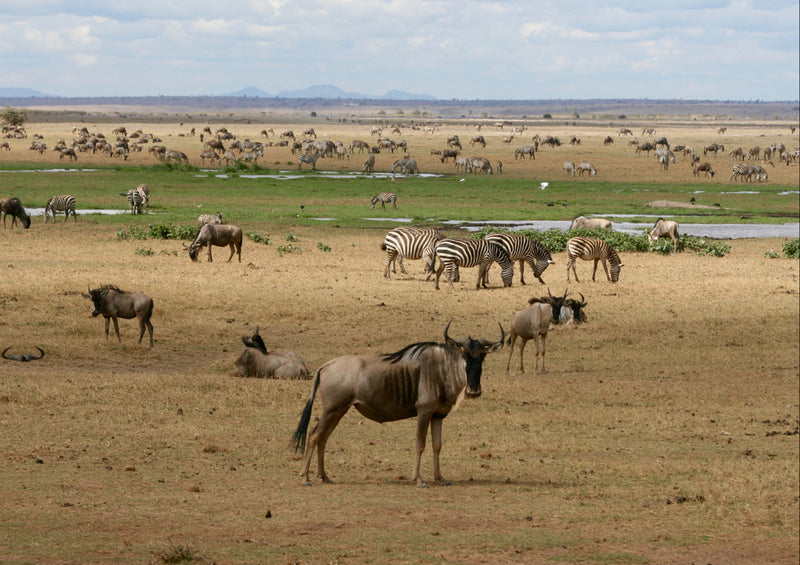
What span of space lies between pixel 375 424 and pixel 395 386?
11.3 ft

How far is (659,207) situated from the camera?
44.0 meters

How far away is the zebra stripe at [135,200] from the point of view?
120 feet

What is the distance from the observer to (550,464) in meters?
11.0

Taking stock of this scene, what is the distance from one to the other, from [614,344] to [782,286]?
23.8 feet

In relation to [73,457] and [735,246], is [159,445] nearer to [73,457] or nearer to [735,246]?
[73,457]

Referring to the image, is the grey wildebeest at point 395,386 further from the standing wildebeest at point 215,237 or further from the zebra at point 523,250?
the standing wildebeest at point 215,237

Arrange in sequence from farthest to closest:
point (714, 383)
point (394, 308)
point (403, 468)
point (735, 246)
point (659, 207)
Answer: point (659, 207) → point (735, 246) → point (394, 308) → point (714, 383) → point (403, 468)

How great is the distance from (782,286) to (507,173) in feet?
127

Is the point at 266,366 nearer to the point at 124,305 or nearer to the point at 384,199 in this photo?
the point at 124,305

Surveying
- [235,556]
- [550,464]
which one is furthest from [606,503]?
[235,556]

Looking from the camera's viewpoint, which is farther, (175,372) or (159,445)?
(175,372)

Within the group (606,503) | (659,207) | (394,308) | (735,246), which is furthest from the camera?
(659,207)

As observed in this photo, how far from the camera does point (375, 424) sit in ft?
42.5

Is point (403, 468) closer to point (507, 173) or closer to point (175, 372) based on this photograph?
point (175, 372)
